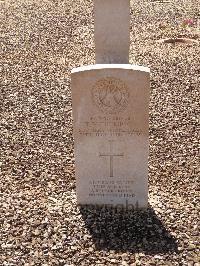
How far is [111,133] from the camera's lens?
515 centimetres

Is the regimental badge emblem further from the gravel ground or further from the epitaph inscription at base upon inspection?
the gravel ground

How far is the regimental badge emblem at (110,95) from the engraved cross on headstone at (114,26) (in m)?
1.94

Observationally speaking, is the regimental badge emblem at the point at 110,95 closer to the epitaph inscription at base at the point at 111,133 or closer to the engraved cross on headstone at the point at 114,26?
the epitaph inscription at base at the point at 111,133

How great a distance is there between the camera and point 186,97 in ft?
27.7

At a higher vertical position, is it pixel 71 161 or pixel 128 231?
pixel 71 161

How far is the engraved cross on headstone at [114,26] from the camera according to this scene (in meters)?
6.80

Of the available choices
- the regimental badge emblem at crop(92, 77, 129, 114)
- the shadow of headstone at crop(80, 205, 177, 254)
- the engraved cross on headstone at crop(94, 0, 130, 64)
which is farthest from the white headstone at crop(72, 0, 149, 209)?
the engraved cross on headstone at crop(94, 0, 130, 64)

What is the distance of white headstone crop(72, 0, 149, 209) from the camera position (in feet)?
15.9

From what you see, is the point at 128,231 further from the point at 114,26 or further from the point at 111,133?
the point at 114,26

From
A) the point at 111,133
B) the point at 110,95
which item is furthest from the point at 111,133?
the point at 110,95

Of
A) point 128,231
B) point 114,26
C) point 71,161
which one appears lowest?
point 128,231

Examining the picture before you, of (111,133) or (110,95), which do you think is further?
(111,133)

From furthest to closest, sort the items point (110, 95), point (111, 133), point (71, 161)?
point (71, 161) → point (111, 133) → point (110, 95)

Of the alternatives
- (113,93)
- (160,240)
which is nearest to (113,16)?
(113,93)
